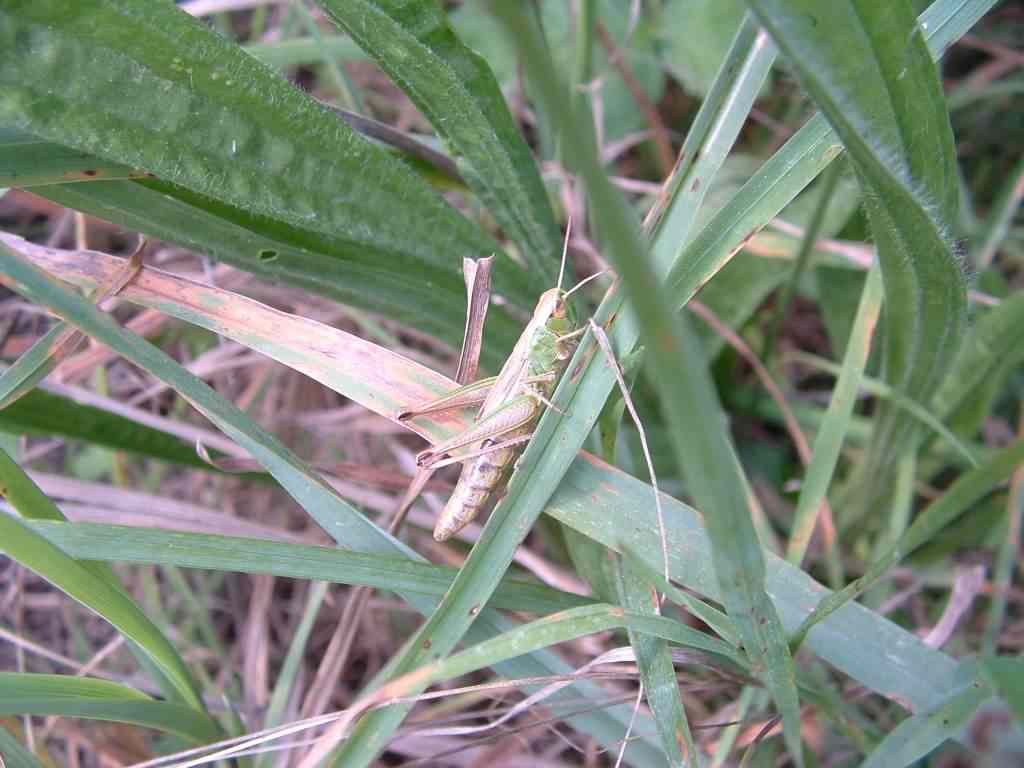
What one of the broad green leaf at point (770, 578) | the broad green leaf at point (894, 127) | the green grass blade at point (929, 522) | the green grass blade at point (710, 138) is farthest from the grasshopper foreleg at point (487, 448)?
the broad green leaf at point (894, 127)

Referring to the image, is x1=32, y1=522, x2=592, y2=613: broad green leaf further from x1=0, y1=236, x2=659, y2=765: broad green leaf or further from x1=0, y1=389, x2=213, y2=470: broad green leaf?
x1=0, y1=389, x2=213, y2=470: broad green leaf

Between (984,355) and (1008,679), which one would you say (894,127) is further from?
(984,355)

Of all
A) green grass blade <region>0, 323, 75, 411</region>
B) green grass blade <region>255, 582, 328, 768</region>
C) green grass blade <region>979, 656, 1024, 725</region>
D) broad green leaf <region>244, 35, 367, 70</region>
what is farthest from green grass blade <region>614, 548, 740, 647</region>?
broad green leaf <region>244, 35, 367, 70</region>

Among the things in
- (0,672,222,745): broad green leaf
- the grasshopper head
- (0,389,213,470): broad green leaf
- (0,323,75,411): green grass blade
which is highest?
the grasshopper head

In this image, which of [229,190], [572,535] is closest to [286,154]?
[229,190]

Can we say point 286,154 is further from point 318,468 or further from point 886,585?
point 886,585
